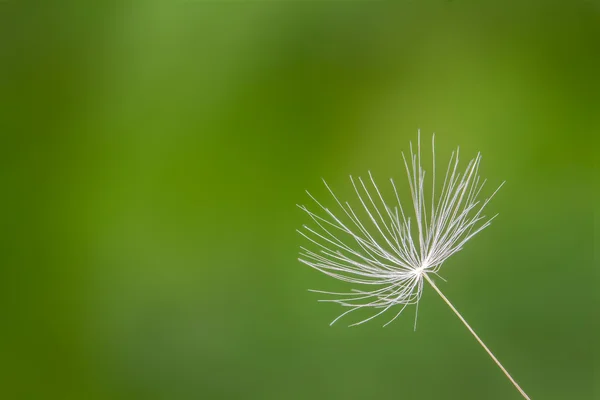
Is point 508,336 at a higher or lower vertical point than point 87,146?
lower

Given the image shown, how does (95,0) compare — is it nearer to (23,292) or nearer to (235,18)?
(235,18)

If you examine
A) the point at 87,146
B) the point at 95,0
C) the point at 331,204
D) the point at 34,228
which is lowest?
the point at 331,204

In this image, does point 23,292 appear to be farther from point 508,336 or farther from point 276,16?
point 508,336

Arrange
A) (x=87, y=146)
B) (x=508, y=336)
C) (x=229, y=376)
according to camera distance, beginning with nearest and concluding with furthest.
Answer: (x=508, y=336)
(x=229, y=376)
(x=87, y=146)

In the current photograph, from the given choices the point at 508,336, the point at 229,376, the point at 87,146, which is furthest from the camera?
the point at 87,146

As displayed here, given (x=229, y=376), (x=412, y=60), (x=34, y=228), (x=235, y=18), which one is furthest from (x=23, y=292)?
(x=412, y=60)

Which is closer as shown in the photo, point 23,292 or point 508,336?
point 508,336
